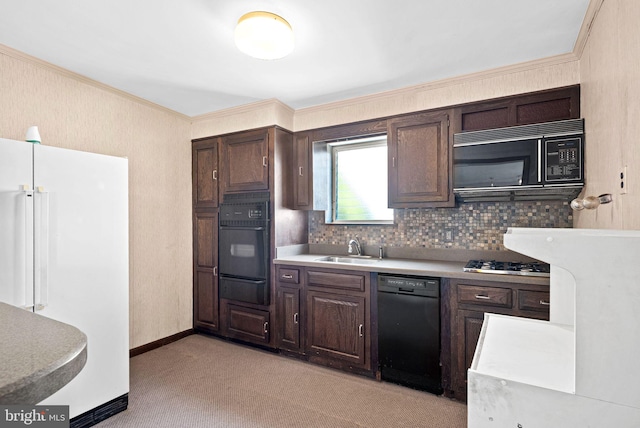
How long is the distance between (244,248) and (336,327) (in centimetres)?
123

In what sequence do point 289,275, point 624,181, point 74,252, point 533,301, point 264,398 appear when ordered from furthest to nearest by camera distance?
point 289,275
point 264,398
point 533,301
point 74,252
point 624,181

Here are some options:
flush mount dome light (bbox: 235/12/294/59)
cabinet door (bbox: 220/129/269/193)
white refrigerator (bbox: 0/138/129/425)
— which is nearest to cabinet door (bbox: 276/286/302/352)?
cabinet door (bbox: 220/129/269/193)

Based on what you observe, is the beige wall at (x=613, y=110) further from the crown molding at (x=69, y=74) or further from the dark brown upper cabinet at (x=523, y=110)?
the crown molding at (x=69, y=74)

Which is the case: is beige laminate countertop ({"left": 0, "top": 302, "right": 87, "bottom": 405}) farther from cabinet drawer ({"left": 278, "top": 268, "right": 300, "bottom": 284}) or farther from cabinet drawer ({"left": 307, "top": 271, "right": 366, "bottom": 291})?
cabinet drawer ({"left": 278, "top": 268, "right": 300, "bottom": 284})

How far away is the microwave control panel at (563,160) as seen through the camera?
217 cm

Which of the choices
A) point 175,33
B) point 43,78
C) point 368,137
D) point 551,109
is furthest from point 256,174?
point 551,109

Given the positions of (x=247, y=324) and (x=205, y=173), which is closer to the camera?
(x=247, y=324)

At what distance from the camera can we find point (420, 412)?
2230mm

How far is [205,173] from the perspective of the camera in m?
3.72

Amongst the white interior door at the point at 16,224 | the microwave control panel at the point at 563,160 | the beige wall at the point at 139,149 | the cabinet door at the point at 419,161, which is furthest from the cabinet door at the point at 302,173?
the white interior door at the point at 16,224

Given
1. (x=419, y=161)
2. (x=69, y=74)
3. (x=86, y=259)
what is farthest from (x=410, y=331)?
(x=69, y=74)

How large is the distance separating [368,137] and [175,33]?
185 centimetres

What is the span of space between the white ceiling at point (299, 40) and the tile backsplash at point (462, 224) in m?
1.14

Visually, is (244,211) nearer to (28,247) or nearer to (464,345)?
(28,247)
